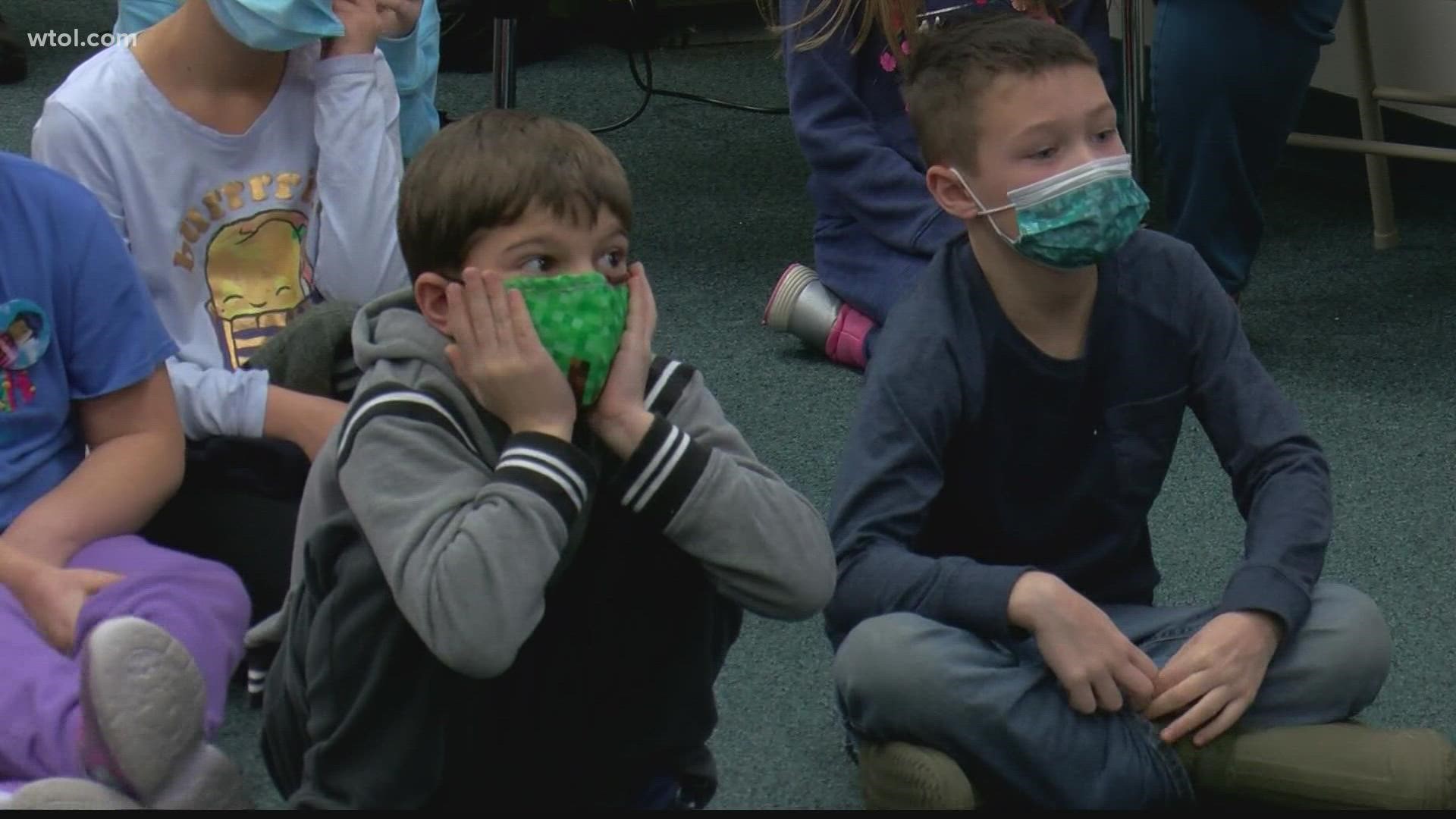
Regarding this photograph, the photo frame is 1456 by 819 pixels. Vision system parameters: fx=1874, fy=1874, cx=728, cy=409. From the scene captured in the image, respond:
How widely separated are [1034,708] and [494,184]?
0.55m

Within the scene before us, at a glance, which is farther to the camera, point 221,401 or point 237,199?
point 237,199

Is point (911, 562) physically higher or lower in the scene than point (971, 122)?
lower

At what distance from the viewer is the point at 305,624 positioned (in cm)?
128

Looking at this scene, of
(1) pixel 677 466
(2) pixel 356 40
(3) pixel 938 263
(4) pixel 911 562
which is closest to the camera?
(1) pixel 677 466

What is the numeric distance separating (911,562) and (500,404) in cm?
38

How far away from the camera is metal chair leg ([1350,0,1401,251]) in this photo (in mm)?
Answer: 2996

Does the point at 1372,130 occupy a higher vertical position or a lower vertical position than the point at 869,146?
lower

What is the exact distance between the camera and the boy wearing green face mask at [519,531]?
46.6 inches

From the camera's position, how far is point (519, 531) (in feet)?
3.81

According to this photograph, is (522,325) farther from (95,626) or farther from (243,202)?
(243,202)

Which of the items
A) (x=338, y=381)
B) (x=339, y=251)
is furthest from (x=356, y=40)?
(x=338, y=381)

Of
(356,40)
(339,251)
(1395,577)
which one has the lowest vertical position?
(1395,577)

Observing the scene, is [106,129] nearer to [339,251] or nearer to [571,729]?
[339,251]

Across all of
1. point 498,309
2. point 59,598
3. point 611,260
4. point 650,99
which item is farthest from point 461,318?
point 650,99
